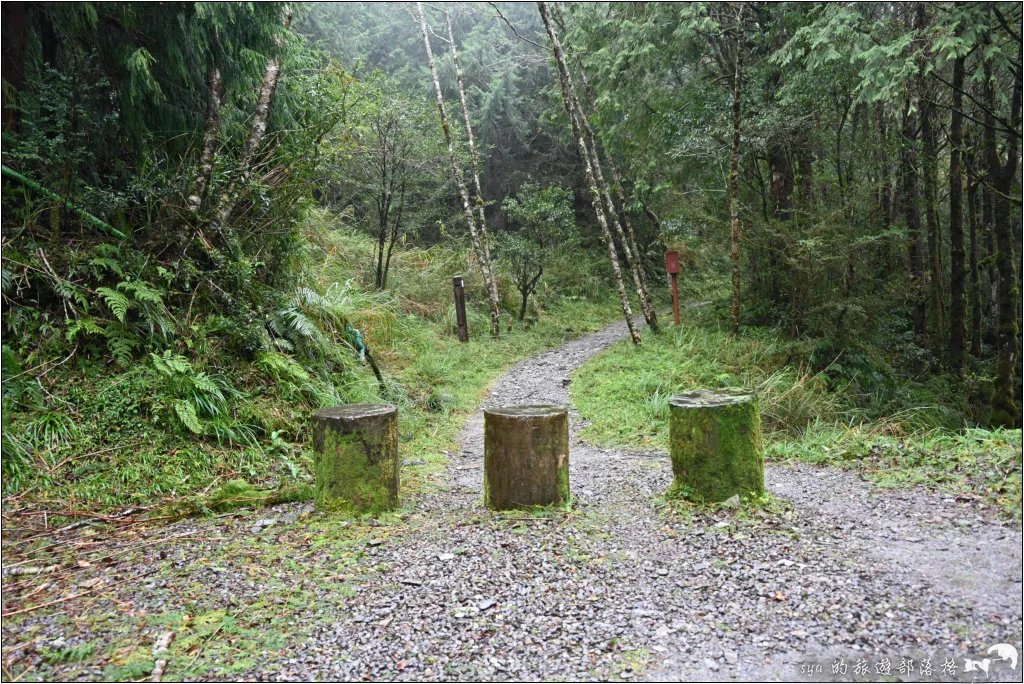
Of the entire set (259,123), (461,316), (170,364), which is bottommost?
(170,364)

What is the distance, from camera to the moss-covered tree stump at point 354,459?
4.40 metres

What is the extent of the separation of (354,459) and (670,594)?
2220 millimetres

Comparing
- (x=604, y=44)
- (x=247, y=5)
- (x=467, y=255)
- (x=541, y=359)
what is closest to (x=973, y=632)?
(x=247, y=5)

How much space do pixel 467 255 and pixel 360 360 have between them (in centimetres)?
974

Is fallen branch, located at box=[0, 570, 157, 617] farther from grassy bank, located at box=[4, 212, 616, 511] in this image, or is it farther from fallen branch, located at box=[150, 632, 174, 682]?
grassy bank, located at box=[4, 212, 616, 511]

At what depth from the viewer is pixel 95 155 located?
7.11 meters

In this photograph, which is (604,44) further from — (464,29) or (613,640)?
(464,29)

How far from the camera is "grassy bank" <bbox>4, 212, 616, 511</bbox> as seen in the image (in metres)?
4.89

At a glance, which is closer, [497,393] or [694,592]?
[694,592]

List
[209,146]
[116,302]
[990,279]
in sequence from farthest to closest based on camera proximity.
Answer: [990,279]
[209,146]
[116,302]

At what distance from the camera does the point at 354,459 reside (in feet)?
14.6

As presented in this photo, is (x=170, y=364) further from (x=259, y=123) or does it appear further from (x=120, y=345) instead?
(x=259, y=123)

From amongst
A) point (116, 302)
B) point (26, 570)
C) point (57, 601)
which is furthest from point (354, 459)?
point (116, 302)

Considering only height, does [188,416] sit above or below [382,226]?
below
